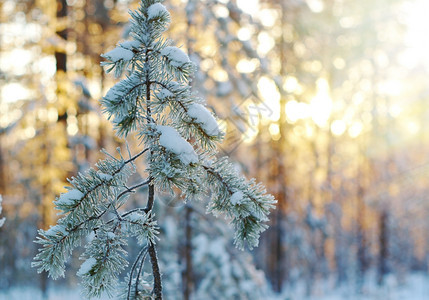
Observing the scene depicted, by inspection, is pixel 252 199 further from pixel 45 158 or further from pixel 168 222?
pixel 45 158

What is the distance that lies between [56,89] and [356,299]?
13517 millimetres

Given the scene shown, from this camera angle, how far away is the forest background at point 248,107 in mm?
6582

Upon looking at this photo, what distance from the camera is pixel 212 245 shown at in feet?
22.9

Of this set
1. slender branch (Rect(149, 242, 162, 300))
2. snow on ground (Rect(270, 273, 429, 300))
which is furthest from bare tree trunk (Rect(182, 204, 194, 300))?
snow on ground (Rect(270, 273, 429, 300))

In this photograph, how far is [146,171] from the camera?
2.12 m

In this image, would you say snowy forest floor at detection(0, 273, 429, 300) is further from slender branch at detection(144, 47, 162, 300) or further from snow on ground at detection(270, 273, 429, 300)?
slender branch at detection(144, 47, 162, 300)

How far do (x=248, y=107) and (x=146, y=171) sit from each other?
3.25 metres

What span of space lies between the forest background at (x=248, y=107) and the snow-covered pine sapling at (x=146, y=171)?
1.22 metres

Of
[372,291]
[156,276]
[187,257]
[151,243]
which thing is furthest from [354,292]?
[151,243]

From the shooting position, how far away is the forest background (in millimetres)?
6582

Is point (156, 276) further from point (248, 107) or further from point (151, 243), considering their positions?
point (248, 107)

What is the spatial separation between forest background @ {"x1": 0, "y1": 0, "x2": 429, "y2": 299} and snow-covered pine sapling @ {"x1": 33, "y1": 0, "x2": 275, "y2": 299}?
4.01ft

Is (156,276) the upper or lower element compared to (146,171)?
lower

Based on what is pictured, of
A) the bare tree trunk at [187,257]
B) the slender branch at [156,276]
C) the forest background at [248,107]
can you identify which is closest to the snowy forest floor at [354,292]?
the forest background at [248,107]
